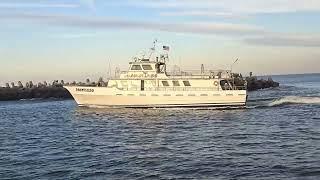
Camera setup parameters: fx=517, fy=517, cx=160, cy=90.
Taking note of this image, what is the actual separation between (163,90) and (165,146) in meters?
23.7

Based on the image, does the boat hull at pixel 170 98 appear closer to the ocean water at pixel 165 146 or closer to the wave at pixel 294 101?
the ocean water at pixel 165 146

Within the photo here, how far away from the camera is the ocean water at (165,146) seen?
18.5 metres

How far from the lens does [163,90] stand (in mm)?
48688

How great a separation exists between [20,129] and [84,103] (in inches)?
655

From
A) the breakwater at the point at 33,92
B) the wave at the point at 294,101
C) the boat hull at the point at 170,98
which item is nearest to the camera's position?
the boat hull at the point at 170,98

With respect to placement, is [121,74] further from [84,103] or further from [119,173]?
[119,173]

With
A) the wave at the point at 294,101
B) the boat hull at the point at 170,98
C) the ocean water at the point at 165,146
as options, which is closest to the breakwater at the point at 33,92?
the wave at the point at 294,101

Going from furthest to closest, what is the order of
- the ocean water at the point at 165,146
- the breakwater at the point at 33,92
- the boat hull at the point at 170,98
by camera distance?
1. the breakwater at the point at 33,92
2. the boat hull at the point at 170,98
3. the ocean water at the point at 165,146

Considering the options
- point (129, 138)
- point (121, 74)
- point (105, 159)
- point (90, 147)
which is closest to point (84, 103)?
point (121, 74)

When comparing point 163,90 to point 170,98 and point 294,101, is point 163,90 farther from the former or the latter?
point 294,101

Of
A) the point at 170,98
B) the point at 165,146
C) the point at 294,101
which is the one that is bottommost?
the point at 165,146

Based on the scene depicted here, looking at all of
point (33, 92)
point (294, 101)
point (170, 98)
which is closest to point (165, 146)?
point (170, 98)

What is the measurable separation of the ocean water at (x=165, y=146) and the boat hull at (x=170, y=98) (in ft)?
14.4

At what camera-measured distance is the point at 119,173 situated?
18.5 metres
